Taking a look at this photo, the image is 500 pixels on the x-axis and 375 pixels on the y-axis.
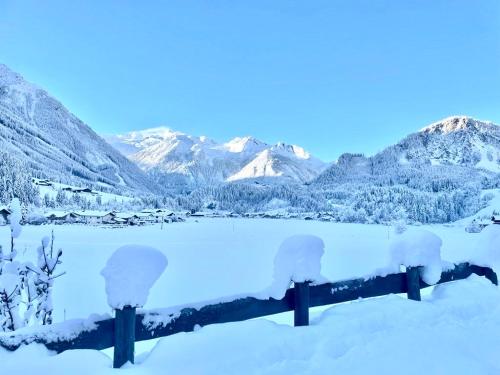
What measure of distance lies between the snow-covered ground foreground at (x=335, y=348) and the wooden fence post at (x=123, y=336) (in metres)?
0.06

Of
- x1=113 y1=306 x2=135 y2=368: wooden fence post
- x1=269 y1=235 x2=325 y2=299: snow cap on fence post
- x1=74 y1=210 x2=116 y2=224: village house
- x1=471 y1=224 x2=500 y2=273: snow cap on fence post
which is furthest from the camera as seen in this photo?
x1=74 y1=210 x2=116 y2=224: village house

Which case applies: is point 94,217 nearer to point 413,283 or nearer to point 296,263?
point 413,283

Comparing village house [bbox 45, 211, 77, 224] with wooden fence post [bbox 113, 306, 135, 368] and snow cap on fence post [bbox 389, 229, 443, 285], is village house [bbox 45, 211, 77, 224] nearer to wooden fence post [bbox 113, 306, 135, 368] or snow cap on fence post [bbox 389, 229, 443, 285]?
snow cap on fence post [bbox 389, 229, 443, 285]

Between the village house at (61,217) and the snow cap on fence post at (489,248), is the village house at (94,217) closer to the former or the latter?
the village house at (61,217)

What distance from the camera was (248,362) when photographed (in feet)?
8.09

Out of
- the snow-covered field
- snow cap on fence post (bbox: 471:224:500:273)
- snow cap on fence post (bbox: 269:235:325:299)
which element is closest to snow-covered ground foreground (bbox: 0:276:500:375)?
the snow-covered field

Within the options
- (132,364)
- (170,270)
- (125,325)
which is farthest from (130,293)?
(170,270)

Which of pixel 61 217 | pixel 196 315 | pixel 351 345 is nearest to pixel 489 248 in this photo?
pixel 351 345

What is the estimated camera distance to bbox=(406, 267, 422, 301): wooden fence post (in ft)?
12.9

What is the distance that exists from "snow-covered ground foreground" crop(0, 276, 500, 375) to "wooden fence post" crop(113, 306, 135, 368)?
0.06 meters

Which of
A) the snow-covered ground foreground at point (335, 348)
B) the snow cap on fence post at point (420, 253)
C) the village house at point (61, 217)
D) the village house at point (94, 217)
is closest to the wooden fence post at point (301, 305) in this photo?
the snow-covered ground foreground at point (335, 348)

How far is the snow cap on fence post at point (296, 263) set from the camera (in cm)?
307

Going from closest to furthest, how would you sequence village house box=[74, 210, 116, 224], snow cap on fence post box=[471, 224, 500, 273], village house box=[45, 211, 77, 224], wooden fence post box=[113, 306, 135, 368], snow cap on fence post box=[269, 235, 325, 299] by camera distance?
1. wooden fence post box=[113, 306, 135, 368]
2. snow cap on fence post box=[269, 235, 325, 299]
3. snow cap on fence post box=[471, 224, 500, 273]
4. village house box=[45, 211, 77, 224]
5. village house box=[74, 210, 116, 224]

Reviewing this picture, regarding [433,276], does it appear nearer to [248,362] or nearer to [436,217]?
[248,362]
